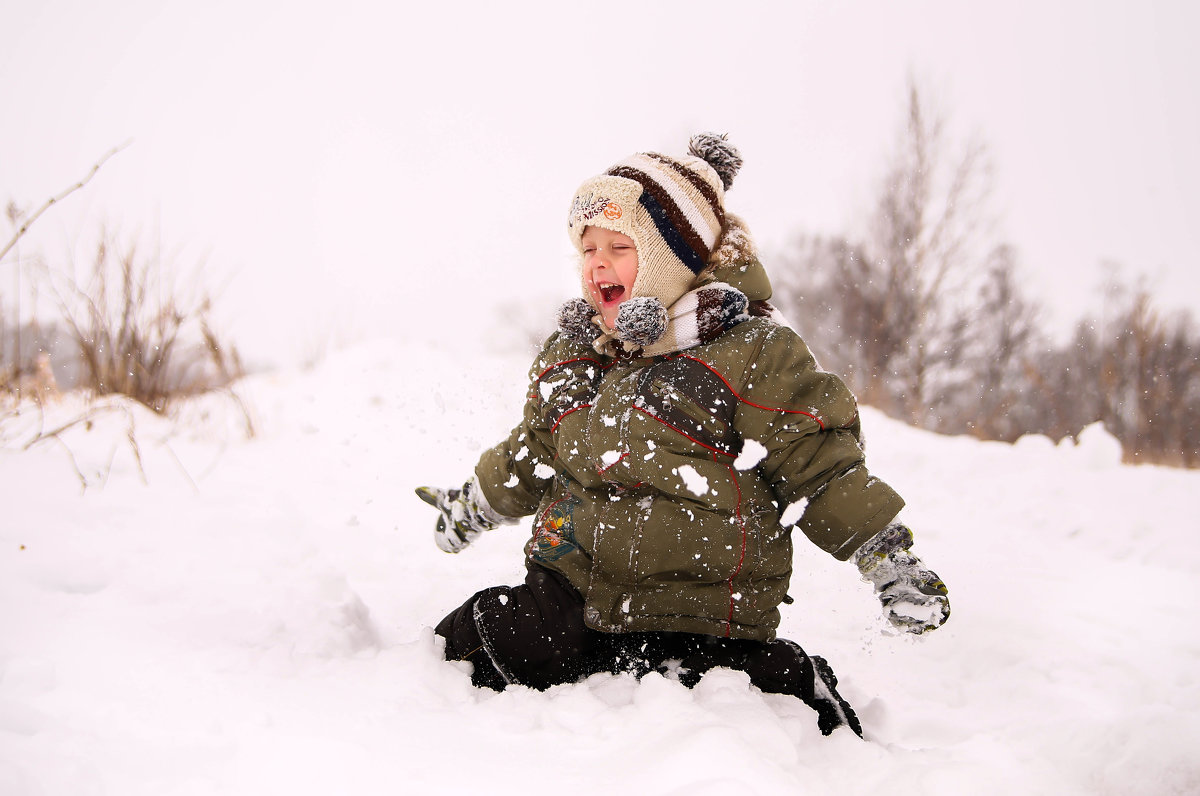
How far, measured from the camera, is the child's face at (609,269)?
5.39 ft

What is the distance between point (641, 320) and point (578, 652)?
0.74 metres

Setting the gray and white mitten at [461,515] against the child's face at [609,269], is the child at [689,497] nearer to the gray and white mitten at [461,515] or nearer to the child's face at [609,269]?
the child's face at [609,269]

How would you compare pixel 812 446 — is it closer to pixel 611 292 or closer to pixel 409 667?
pixel 611 292

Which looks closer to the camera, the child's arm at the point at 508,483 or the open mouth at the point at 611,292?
the open mouth at the point at 611,292

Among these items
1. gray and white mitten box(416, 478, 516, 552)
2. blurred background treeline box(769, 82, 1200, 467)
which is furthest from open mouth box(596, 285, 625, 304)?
blurred background treeline box(769, 82, 1200, 467)

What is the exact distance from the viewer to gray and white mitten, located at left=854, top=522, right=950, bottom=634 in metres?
1.35

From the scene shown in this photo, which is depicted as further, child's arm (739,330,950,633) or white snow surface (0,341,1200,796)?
child's arm (739,330,950,633)

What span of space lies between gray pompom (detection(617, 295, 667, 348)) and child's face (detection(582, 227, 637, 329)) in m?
0.11

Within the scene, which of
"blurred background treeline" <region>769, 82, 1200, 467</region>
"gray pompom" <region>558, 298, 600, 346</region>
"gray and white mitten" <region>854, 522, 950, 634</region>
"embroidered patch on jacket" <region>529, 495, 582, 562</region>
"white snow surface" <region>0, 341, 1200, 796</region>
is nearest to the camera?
"white snow surface" <region>0, 341, 1200, 796</region>

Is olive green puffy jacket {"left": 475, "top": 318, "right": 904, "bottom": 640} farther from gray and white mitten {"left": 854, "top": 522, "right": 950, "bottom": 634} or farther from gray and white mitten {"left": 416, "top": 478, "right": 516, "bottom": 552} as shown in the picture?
gray and white mitten {"left": 416, "top": 478, "right": 516, "bottom": 552}

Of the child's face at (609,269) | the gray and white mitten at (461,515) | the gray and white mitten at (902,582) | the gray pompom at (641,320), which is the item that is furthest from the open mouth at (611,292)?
the gray and white mitten at (902,582)

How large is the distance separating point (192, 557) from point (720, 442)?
1.17 m

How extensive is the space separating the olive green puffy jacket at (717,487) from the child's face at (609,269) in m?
0.20

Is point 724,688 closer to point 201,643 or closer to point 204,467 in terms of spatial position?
point 201,643
